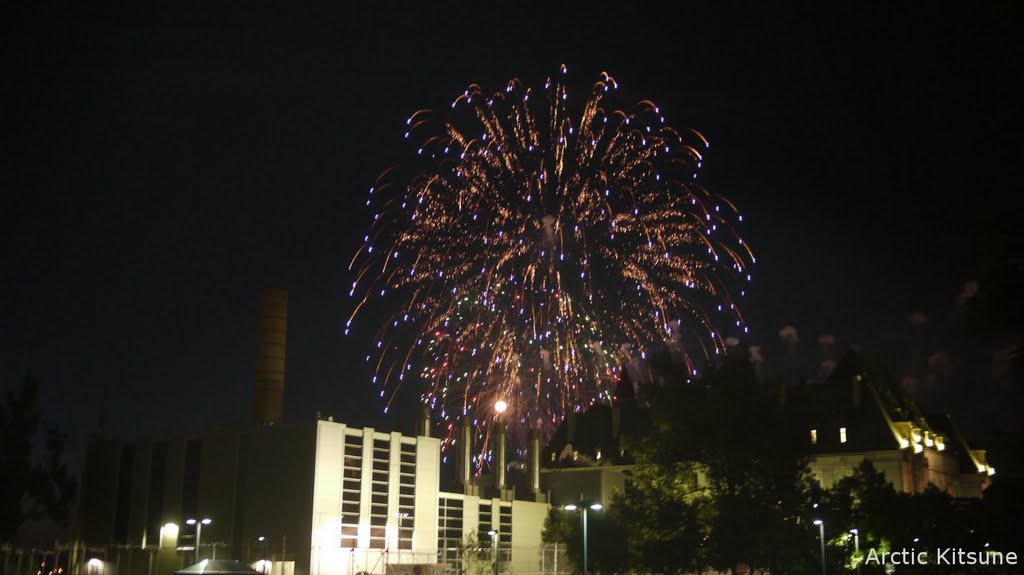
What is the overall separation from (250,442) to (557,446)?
43604 mm

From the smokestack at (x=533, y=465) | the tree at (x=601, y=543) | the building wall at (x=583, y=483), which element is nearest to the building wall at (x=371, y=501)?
the tree at (x=601, y=543)

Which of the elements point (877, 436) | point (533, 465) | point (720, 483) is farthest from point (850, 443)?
point (720, 483)

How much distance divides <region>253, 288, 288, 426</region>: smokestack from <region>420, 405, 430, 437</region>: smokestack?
9.67 metres

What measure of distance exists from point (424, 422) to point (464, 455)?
8013 mm

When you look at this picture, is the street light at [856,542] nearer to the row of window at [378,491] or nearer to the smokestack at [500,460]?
the row of window at [378,491]

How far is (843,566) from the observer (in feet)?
186

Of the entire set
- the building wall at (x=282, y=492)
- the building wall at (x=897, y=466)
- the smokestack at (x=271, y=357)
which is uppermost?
the smokestack at (x=271, y=357)

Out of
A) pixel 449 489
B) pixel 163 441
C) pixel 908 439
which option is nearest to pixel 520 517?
pixel 449 489

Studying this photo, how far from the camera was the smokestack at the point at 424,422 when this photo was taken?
7194 centimetres

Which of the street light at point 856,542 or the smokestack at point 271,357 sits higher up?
the smokestack at point 271,357

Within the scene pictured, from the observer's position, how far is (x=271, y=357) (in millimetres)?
74438

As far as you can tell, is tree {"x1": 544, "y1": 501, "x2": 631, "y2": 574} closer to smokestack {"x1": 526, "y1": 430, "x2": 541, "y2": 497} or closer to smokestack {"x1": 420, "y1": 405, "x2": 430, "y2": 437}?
smokestack {"x1": 420, "y1": 405, "x2": 430, "y2": 437}

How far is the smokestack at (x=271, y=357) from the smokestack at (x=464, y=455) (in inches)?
556

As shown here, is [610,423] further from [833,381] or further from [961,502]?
[961,502]
